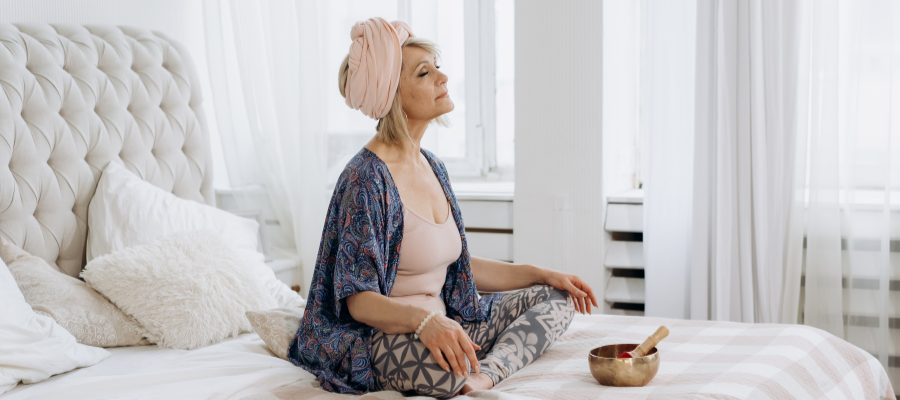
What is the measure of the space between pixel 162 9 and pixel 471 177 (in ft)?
4.77

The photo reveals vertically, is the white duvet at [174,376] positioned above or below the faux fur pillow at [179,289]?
below

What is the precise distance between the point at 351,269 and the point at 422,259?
0.19m

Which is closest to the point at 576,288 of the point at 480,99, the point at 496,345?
the point at 496,345

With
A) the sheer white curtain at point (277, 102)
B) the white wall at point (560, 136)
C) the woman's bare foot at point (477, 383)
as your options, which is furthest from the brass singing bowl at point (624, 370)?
the sheer white curtain at point (277, 102)

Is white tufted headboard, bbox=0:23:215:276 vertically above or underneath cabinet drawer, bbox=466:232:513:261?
above

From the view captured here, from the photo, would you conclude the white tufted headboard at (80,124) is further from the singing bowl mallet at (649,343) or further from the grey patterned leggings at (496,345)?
the singing bowl mallet at (649,343)

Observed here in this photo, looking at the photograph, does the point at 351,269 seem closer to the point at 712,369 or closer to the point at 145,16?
the point at 712,369

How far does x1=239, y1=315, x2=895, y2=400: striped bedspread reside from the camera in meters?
1.34

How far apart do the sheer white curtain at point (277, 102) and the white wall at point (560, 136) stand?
2.88 ft

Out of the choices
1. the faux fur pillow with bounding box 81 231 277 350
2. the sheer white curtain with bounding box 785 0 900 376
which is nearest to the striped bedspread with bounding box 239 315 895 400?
the faux fur pillow with bounding box 81 231 277 350

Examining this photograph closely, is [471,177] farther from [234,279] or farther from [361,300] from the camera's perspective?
[361,300]

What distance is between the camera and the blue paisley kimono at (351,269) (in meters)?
1.45

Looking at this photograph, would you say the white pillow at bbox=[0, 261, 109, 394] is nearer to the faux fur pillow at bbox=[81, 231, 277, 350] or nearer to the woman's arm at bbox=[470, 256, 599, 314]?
the faux fur pillow at bbox=[81, 231, 277, 350]

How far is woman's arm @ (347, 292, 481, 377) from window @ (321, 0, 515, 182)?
170 centimetres
